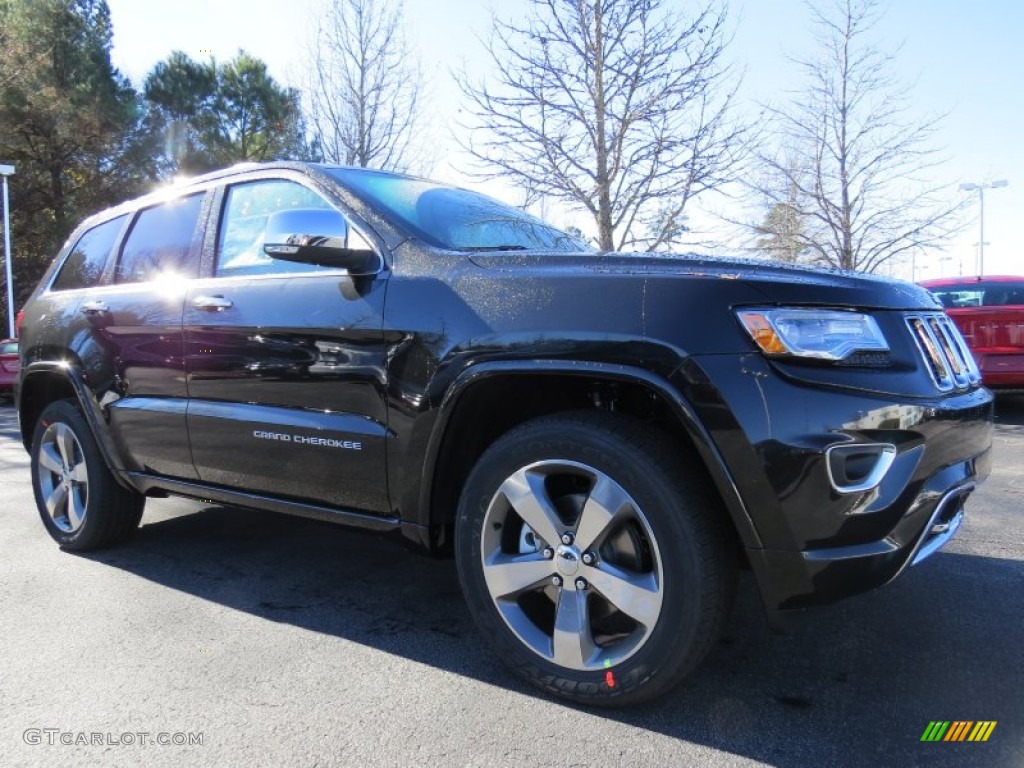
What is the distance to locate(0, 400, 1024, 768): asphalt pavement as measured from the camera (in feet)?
6.98

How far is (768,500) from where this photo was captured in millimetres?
1993

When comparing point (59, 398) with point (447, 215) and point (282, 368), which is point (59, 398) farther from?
point (447, 215)

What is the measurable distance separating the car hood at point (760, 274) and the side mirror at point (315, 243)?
1.55 feet

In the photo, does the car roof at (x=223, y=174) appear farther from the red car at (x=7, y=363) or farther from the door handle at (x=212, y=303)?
the red car at (x=7, y=363)

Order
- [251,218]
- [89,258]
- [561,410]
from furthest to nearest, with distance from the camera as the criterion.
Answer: [89,258] < [251,218] < [561,410]

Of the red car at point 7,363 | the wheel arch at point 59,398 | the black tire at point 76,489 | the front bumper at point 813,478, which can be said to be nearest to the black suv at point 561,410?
the front bumper at point 813,478

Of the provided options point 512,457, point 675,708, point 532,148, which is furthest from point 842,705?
point 532,148

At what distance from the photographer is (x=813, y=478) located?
6.40ft

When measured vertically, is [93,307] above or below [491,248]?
below

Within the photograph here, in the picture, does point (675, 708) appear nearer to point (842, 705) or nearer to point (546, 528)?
point (842, 705)

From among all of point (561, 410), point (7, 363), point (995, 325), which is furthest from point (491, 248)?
point (7, 363)

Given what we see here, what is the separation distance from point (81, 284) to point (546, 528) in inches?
128

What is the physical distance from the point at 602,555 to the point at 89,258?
137 inches

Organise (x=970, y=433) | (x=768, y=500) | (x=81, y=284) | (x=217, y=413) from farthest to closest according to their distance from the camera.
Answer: (x=81, y=284) < (x=217, y=413) < (x=970, y=433) < (x=768, y=500)
